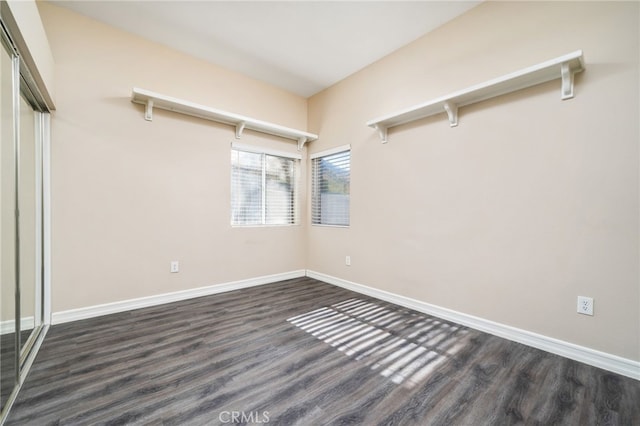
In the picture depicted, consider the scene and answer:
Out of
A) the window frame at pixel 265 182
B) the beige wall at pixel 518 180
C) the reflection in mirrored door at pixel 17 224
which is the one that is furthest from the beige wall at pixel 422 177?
the reflection in mirrored door at pixel 17 224

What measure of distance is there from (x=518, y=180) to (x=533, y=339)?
1.28 m

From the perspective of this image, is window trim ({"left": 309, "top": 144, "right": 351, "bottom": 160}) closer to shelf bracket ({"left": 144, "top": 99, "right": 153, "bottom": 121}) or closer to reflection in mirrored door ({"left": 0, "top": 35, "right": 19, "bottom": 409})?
shelf bracket ({"left": 144, "top": 99, "right": 153, "bottom": 121})

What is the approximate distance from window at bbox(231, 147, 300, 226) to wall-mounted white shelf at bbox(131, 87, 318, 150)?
1.03ft

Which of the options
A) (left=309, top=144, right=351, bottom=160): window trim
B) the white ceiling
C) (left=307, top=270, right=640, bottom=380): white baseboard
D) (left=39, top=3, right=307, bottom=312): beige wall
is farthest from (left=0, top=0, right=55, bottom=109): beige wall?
(left=307, top=270, right=640, bottom=380): white baseboard

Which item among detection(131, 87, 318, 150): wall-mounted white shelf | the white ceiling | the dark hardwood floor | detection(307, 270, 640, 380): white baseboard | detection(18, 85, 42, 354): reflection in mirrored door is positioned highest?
the white ceiling

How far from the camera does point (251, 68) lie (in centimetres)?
354

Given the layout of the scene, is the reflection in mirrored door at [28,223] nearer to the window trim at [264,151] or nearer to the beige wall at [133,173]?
the beige wall at [133,173]

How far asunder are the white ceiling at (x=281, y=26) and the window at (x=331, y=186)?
1.21 metres

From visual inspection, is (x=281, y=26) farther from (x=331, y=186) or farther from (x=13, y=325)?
(x=13, y=325)

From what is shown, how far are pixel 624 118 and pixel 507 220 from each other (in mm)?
953

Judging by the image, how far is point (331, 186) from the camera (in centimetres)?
406

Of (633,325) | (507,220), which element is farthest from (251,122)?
(633,325)

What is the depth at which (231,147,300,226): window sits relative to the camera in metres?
3.70

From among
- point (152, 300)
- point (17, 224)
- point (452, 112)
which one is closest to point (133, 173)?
point (17, 224)
